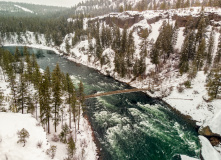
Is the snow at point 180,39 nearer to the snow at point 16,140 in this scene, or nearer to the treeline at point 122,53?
the treeline at point 122,53

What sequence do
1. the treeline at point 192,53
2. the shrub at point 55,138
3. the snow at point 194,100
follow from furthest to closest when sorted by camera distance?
the treeline at point 192,53 < the snow at point 194,100 < the shrub at point 55,138

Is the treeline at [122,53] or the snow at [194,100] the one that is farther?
the treeline at [122,53]

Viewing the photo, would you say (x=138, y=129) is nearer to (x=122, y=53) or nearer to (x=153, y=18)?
(x=122, y=53)

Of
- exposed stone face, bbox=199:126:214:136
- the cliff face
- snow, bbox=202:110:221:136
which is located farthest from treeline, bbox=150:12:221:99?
exposed stone face, bbox=199:126:214:136

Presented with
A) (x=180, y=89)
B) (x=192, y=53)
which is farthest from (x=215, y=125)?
(x=192, y=53)

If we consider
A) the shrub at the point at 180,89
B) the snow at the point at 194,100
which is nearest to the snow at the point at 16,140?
the snow at the point at 194,100

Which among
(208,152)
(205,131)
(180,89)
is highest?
(180,89)
